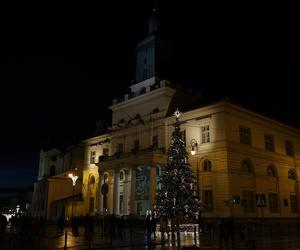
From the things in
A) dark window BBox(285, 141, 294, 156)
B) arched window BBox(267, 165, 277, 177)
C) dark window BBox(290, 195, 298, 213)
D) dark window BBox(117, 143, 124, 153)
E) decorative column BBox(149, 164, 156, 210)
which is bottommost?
dark window BBox(290, 195, 298, 213)

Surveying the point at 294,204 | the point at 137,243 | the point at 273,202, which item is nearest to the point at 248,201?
the point at 273,202

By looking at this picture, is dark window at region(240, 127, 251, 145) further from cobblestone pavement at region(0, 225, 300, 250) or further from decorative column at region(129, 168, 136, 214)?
cobblestone pavement at region(0, 225, 300, 250)

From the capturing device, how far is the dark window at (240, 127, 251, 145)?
38.9m

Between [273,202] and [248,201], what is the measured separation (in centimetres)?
439

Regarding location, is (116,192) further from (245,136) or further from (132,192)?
(245,136)

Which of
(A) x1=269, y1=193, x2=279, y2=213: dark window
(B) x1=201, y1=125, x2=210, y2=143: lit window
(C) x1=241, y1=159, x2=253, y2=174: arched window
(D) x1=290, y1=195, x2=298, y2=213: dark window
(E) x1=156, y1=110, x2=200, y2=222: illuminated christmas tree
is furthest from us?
(D) x1=290, y1=195, x2=298, y2=213: dark window

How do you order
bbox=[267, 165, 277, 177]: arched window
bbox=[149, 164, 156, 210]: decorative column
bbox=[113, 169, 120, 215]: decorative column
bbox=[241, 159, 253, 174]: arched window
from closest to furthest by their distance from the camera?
1. bbox=[241, 159, 253, 174]: arched window
2. bbox=[149, 164, 156, 210]: decorative column
3. bbox=[267, 165, 277, 177]: arched window
4. bbox=[113, 169, 120, 215]: decorative column

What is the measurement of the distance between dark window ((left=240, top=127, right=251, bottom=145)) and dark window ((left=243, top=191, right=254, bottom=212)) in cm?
542

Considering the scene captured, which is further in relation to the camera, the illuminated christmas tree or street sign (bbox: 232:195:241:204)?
street sign (bbox: 232:195:241:204)

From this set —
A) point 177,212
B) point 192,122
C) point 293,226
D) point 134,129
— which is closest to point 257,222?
point 293,226

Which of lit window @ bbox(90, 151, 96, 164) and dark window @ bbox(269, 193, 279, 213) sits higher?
lit window @ bbox(90, 151, 96, 164)

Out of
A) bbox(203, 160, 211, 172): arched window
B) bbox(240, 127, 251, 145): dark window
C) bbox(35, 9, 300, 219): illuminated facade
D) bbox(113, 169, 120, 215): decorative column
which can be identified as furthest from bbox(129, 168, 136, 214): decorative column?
bbox(240, 127, 251, 145): dark window

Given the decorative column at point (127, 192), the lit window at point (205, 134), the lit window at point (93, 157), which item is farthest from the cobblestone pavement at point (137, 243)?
the lit window at point (93, 157)

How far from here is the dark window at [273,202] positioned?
39312 millimetres
